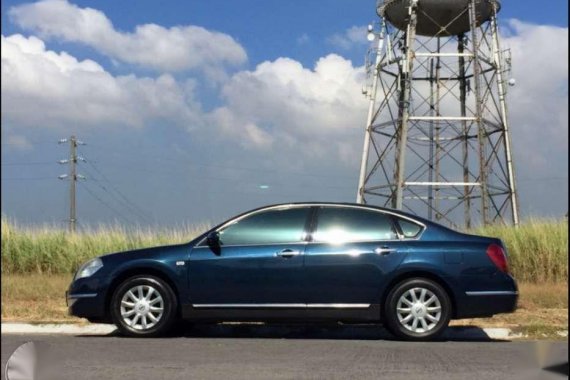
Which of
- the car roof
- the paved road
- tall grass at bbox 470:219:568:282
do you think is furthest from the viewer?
tall grass at bbox 470:219:568:282

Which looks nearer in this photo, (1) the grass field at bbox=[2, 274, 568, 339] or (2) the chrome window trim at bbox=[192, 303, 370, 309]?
(2) the chrome window trim at bbox=[192, 303, 370, 309]

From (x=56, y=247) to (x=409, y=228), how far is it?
9090mm

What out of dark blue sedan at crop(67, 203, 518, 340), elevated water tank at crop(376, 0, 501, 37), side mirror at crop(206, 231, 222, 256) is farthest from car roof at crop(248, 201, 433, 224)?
elevated water tank at crop(376, 0, 501, 37)

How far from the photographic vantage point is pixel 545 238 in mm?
13047

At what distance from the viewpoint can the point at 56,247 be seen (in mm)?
14164

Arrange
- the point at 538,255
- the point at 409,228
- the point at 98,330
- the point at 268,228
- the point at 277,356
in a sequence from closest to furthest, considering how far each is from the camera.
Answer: the point at 277,356, the point at 409,228, the point at 268,228, the point at 98,330, the point at 538,255

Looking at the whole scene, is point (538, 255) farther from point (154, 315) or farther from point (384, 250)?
point (154, 315)

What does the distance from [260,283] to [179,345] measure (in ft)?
3.58

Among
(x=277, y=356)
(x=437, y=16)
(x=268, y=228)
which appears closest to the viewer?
(x=277, y=356)

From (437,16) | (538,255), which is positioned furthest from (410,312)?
(437,16)

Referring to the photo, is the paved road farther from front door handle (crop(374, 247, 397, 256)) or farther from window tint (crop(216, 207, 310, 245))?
window tint (crop(216, 207, 310, 245))

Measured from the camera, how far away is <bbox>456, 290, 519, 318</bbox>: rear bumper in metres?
7.20

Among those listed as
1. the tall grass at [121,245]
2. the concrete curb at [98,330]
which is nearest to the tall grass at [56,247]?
the tall grass at [121,245]

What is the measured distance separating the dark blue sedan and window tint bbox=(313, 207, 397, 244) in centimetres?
1
